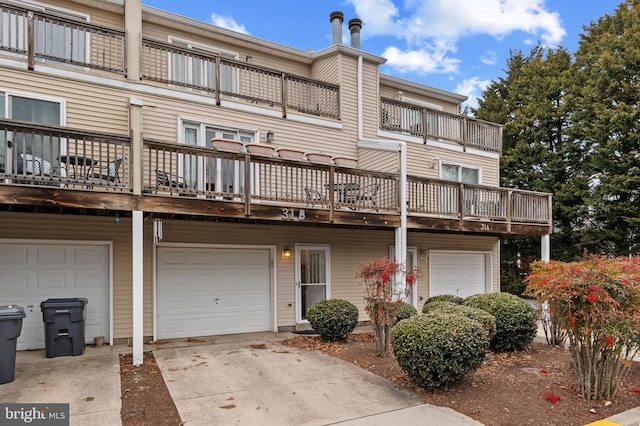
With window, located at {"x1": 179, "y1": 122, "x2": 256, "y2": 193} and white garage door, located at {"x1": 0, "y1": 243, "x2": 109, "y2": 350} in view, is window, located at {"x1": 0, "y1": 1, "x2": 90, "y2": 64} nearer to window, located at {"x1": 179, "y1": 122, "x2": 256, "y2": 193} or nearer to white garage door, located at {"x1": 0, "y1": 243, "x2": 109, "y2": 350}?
window, located at {"x1": 179, "y1": 122, "x2": 256, "y2": 193}

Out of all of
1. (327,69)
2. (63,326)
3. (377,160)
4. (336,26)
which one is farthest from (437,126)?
(63,326)

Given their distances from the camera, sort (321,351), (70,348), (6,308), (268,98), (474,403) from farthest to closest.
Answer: (268,98), (321,351), (70,348), (6,308), (474,403)

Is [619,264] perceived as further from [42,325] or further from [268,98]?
[42,325]

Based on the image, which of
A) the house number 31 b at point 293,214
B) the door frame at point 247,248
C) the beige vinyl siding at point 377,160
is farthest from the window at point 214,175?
the beige vinyl siding at point 377,160

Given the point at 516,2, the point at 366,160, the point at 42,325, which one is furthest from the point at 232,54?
the point at 516,2

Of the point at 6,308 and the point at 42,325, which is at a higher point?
the point at 6,308

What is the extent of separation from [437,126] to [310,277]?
6.13 metres

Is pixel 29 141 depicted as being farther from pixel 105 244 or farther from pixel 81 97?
pixel 105 244

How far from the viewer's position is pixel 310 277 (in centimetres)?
1062

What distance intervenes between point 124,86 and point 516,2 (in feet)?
45.7

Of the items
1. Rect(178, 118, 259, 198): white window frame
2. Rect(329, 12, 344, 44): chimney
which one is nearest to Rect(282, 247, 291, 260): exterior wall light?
Rect(178, 118, 259, 198): white window frame

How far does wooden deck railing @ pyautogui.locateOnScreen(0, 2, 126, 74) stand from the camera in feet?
25.1

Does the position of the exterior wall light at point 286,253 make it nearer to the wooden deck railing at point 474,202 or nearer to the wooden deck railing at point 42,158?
the wooden deck railing at point 474,202

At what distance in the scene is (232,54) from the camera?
11070mm
